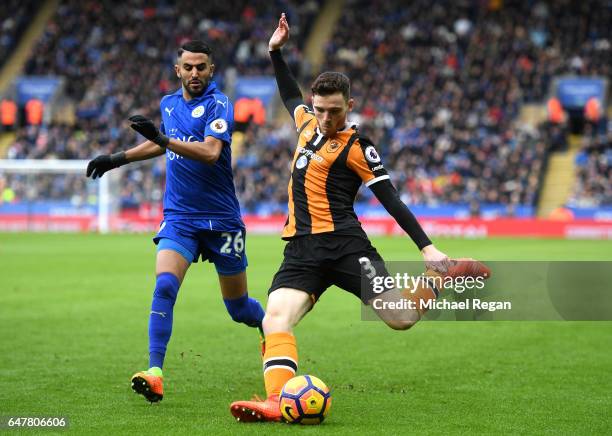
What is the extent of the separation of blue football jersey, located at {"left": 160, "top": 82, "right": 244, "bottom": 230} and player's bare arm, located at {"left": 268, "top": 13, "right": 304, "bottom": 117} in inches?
17.2

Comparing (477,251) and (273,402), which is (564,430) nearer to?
(273,402)

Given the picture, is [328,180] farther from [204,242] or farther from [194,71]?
[194,71]

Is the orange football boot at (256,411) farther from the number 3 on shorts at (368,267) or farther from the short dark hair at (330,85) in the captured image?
the short dark hair at (330,85)

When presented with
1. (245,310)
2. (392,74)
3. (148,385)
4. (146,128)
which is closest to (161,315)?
(148,385)

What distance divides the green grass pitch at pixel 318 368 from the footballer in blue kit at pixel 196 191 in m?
0.87

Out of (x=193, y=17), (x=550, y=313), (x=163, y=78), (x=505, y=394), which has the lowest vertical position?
(x=505, y=394)

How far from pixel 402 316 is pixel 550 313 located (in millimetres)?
1186

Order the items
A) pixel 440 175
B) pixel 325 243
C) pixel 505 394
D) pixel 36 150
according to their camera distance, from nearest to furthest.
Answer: pixel 325 243, pixel 505 394, pixel 440 175, pixel 36 150

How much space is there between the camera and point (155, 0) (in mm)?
48438

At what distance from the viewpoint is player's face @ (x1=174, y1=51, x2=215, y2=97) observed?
771 centimetres

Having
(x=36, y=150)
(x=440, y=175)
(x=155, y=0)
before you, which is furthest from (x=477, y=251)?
(x=155, y=0)

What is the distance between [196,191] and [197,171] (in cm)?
16

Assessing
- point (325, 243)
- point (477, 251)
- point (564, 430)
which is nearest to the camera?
point (564, 430)

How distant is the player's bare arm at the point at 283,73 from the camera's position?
7.60 meters
